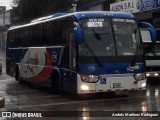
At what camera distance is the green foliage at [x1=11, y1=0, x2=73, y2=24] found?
1769 inches

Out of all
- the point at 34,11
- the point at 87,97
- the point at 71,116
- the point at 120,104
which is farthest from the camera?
the point at 34,11

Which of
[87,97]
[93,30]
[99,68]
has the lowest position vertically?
[87,97]

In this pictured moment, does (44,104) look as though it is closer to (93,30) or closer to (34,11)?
(93,30)

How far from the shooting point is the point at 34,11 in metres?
45.5

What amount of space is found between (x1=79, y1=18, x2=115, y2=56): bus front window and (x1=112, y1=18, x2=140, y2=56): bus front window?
0.89ft

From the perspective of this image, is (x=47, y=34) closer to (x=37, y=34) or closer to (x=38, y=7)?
(x=37, y=34)

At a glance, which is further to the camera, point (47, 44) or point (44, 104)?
point (47, 44)

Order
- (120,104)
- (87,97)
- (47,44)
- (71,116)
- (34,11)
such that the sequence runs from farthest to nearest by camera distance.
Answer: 1. (34,11)
2. (47,44)
3. (87,97)
4. (120,104)
5. (71,116)

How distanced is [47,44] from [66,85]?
2896 mm

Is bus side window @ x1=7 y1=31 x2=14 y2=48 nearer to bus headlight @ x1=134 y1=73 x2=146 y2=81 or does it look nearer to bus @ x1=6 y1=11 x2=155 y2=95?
bus @ x1=6 y1=11 x2=155 y2=95

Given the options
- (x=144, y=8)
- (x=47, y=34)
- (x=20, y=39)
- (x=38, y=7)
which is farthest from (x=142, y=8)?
(x=38, y=7)

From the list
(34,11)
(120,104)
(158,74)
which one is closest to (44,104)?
→ (120,104)

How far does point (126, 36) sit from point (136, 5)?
15554 mm

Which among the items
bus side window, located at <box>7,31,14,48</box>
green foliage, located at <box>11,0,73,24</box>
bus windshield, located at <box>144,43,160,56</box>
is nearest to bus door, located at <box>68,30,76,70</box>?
bus windshield, located at <box>144,43,160,56</box>
